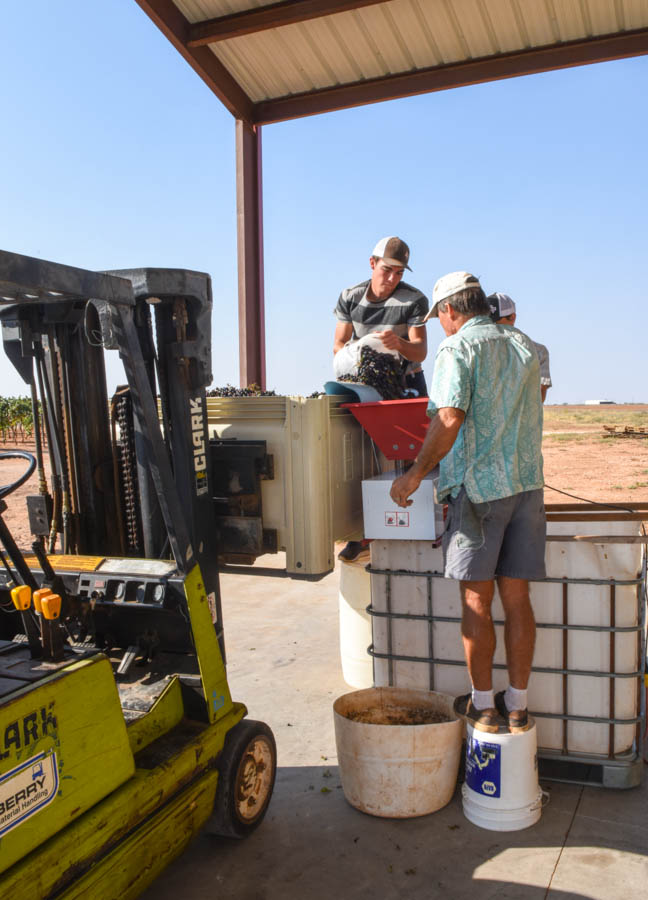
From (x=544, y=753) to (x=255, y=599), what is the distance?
3.83m

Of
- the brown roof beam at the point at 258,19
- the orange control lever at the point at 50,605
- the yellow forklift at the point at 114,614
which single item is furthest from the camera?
the brown roof beam at the point at 258,19

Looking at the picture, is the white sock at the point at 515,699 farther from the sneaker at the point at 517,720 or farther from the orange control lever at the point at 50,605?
the orange control lever at the point at 50,605

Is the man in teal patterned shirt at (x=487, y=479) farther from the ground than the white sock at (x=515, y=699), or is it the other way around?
the man in teal patterned shirt at (x=487, y=479)

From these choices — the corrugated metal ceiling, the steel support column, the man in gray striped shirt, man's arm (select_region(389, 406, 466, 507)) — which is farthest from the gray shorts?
the corrugated metal ceiling

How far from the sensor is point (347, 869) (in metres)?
3.14

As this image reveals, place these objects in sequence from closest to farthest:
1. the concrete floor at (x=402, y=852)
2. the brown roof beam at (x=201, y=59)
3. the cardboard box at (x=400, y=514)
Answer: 1. the concrete floor at (x=402, y=852)
2. the cardboard box at (x=400, y=514)
3. the brown roof beam at (x=201, y=59)

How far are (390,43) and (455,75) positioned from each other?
69cm

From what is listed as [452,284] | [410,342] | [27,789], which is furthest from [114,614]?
[410,342]

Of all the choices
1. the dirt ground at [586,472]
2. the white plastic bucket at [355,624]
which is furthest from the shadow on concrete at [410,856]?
Result: the dirt ground at [586,472]

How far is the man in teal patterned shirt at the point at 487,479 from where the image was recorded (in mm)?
3379

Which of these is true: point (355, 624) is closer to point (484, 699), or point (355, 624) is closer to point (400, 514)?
point (400, 514)

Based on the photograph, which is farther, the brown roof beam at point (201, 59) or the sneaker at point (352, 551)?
the brown roof beam at point (201, 59)

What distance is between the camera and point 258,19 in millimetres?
6535

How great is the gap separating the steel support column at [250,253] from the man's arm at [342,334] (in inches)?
98.8
